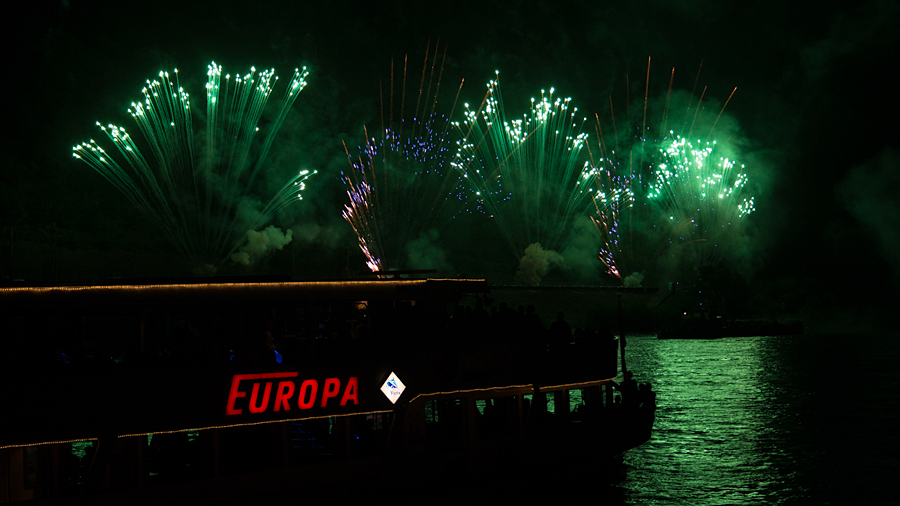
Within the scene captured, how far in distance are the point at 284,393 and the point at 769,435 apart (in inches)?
1079

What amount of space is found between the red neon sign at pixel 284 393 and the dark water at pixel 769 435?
12.1m

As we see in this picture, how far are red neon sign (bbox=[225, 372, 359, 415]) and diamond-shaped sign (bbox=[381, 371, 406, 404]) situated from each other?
761mm

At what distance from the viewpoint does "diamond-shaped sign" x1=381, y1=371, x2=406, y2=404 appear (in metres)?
14.4

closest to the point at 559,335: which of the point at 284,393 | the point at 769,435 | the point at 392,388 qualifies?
the point at 392,388

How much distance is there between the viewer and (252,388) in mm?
13062

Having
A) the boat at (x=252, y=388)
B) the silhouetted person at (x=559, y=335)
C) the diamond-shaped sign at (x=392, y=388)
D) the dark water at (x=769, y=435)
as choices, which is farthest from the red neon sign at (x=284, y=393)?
the dark water at (x=769, y=435)

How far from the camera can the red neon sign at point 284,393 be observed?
12953mm

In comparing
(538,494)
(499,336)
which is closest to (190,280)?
(499,336)

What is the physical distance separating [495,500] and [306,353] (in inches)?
214

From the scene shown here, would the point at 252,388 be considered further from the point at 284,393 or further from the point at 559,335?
the point at 559,335

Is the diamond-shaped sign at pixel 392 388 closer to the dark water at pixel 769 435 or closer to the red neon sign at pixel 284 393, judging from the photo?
the red neon sign at pixel 284 393

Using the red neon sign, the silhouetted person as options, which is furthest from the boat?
the silhouetted person

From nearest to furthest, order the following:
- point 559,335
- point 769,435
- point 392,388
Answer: point 392,388 < point 559,335 < point 769,435

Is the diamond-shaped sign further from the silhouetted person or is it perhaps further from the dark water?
the dark water
